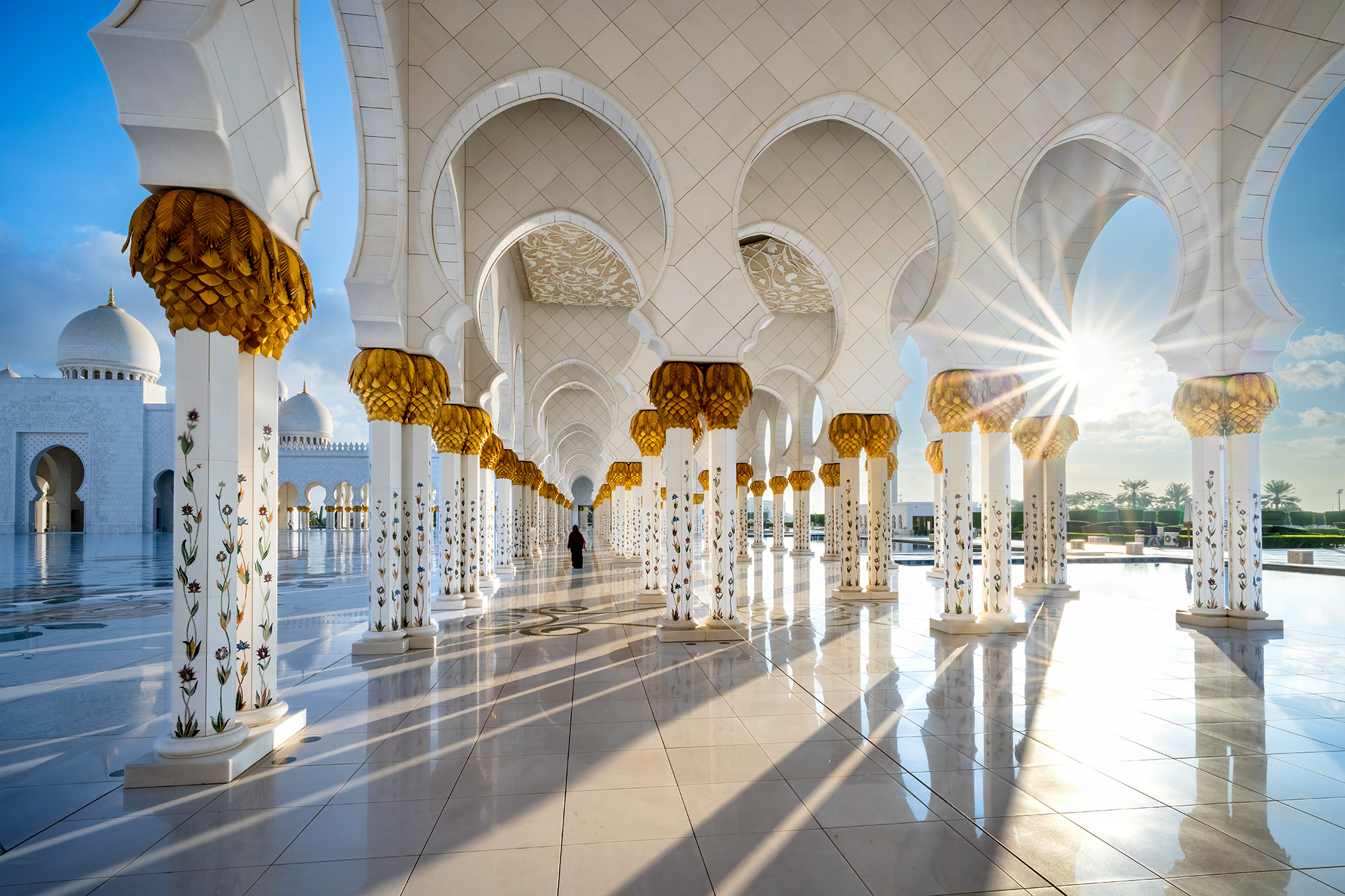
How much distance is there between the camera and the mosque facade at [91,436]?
84.6ft

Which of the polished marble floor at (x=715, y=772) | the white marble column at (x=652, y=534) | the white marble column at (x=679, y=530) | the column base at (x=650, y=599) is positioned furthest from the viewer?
the white marble column at (x=652, y=534)

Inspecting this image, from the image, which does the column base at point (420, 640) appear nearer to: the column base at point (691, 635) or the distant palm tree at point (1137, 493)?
the column base at point (691, 635)

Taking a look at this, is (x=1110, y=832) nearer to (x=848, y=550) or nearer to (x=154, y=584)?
(x=848, y=550)

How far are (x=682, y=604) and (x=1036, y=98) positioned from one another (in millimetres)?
5392

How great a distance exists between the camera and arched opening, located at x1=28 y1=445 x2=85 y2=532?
1171 inches

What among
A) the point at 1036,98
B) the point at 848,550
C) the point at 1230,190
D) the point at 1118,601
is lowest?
the point at 1118,601

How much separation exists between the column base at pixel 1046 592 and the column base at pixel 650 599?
15.4 ft

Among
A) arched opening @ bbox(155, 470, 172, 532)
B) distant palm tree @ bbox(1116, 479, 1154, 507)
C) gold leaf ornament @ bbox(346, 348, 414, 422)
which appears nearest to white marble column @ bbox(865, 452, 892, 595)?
gold leaf ornament @ bbox(346, 348, 414, 422)

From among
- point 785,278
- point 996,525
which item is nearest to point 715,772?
point 996,525

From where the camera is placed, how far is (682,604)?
586cm

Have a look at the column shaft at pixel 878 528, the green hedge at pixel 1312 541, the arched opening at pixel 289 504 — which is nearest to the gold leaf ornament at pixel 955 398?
the column shaft at pixel 878 528

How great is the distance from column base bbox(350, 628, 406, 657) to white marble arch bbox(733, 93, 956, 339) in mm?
4257

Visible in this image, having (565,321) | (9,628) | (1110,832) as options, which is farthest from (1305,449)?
(9,628)

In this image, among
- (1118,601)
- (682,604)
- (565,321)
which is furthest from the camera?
(565,321)
